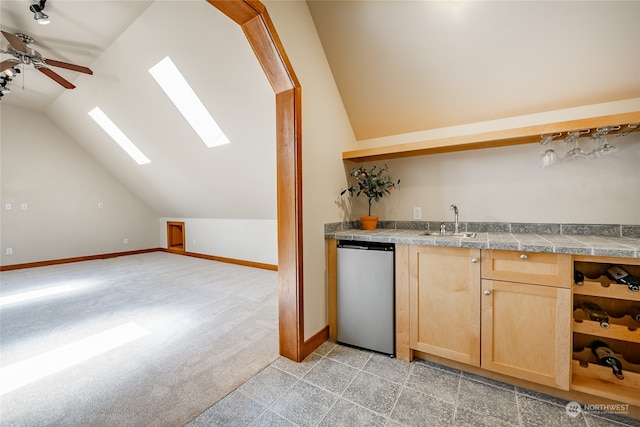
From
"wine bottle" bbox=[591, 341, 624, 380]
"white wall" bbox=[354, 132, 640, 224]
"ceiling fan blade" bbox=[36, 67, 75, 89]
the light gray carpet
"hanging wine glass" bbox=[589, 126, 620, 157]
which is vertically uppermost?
"ceiling fan blade" bbox=[36, 67, 75, 89]

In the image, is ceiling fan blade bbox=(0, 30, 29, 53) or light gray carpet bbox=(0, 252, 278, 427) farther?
ceiling fan blade bbox=(0, 30, 29, 53)

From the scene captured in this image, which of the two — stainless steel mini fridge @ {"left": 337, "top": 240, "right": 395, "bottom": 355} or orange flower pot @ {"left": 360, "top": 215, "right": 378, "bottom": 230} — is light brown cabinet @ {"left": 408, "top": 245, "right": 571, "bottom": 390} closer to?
stainless steel mini fridge @ {"left": 337, "top": 240, "right": 395, "bottom": 355}

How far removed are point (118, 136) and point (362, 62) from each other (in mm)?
4928

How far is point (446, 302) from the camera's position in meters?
1.70

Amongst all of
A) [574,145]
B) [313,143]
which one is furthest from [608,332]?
[313,143]

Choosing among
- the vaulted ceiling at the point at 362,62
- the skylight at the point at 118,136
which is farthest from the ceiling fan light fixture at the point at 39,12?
the skylight at the point at 118,136

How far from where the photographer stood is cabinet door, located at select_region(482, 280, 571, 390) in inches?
55.4

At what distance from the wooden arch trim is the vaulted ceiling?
1.33ft

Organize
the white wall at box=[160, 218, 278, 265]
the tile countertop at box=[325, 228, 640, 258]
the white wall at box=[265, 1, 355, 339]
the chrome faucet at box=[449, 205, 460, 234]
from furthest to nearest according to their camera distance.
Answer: the white wall at box=[160, 218, 278, 265]
the chrome faucet at box=[449, 205, 460, 234]
the white wall at box=[265, 1, 355, 339]
the tile countertop at box=[325, 228, 640, 258]

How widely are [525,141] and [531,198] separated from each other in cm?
45

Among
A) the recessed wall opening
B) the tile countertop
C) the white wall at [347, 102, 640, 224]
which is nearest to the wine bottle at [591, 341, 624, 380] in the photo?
the tile countertop

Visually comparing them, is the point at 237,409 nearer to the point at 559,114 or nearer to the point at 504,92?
the point at 504,92

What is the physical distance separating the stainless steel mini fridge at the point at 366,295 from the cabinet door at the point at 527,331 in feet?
1.95

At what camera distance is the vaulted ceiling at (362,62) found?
1.69 metres
